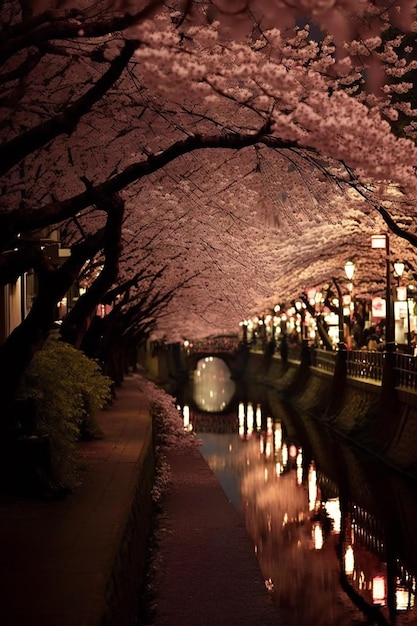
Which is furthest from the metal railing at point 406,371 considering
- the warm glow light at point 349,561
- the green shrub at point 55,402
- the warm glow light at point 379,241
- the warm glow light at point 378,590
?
the green shrub at point 55,402

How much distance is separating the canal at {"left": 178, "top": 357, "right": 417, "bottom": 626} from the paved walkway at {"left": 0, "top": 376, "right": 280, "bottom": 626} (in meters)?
0.81

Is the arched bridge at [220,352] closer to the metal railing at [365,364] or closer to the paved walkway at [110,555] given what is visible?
the metal railing at [365,364]

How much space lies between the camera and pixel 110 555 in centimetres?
920

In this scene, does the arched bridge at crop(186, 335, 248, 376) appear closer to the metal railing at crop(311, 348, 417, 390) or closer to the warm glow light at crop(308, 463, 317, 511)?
the metal railing at crop(311, 348, 417, 390)

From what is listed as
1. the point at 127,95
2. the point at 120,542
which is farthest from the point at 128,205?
the point at 120,542

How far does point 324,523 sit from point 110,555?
10.4 metres

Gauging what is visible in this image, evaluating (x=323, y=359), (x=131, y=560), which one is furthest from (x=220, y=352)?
(x=131, y=560)

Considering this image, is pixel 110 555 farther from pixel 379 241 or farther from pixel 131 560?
pixel 379 241

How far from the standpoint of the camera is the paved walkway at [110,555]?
7766mm

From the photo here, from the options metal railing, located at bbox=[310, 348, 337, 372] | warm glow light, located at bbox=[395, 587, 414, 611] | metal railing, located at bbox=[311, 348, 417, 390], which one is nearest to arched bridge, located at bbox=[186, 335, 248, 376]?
metal railing, located at bbox=[310, 348, 337, 372]

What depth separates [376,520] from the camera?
61.9 ft

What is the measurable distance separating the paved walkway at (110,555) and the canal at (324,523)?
812 millimetres

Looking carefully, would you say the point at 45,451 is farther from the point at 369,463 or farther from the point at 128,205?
the point at 369,463

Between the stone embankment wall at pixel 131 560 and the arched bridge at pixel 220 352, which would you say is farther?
the arched bridge at pixel 220 352
